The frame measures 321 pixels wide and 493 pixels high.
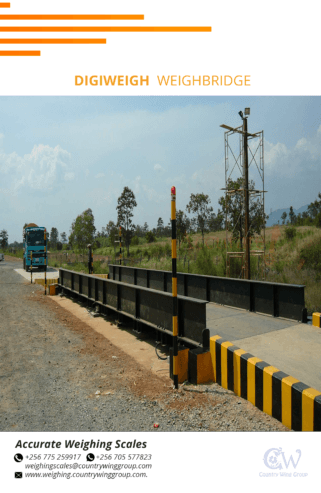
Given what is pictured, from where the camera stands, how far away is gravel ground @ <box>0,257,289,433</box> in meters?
3.85

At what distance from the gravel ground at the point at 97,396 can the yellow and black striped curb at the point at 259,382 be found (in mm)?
128

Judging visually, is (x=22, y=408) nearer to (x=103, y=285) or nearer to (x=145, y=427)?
(x=145, y=427)

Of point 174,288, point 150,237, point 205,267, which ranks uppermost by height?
point 150,237

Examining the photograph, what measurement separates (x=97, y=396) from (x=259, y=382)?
7.54 ft

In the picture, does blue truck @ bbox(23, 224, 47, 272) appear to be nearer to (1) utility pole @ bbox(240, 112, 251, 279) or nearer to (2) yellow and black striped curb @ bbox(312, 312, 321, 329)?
(1) utility pole @ bbox(240, 112, 251, 279)

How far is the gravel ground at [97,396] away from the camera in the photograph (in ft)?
12.6

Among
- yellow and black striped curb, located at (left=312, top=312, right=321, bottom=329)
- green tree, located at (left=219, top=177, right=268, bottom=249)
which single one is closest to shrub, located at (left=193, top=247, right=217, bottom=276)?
green tree, located at (left=219, top=177, right=268, bottom=249)

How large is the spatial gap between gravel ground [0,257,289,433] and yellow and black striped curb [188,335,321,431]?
13 centimetres

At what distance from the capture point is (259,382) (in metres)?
4.04

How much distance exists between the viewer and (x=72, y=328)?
8648 millimetres

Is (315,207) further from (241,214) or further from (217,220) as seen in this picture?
(241,214)

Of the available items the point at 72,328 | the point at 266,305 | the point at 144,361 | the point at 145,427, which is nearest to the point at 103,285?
the point at 72,328

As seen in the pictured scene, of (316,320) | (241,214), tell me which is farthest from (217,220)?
(316,320)
